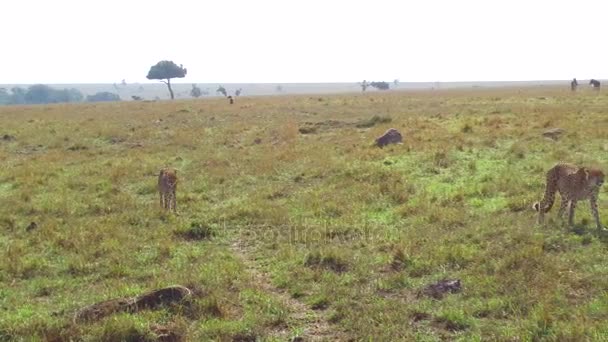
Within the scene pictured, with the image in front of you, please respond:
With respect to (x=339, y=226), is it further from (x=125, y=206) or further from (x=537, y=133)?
(x=537, y=133)

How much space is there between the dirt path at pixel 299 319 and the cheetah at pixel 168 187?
17.3 feet

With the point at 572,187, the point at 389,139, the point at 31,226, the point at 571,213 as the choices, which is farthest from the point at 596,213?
the point at 389,139

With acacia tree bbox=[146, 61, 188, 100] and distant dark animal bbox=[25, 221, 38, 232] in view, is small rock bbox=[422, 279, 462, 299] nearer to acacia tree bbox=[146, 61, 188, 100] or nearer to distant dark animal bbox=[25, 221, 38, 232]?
distant dark animal bbox=[25, 221, 38, 232]

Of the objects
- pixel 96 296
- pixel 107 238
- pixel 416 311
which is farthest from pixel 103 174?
pixel 416 311

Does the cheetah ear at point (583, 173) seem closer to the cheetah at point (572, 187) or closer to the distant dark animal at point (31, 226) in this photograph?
the cheetah at point (572, 187)

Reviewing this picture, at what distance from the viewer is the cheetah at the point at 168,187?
14977 millimetres

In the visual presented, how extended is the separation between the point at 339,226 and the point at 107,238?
5.19 m

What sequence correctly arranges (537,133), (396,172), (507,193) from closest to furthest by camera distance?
(507,193) < (396,172) < (537,133)

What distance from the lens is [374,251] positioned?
36.7ft

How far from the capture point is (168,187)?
595 inches

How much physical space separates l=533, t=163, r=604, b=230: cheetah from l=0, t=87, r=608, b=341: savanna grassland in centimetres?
32

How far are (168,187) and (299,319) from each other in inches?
309

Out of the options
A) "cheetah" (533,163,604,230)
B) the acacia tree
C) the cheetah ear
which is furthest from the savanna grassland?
the acacia tree

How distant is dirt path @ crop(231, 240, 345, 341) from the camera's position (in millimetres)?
7781
